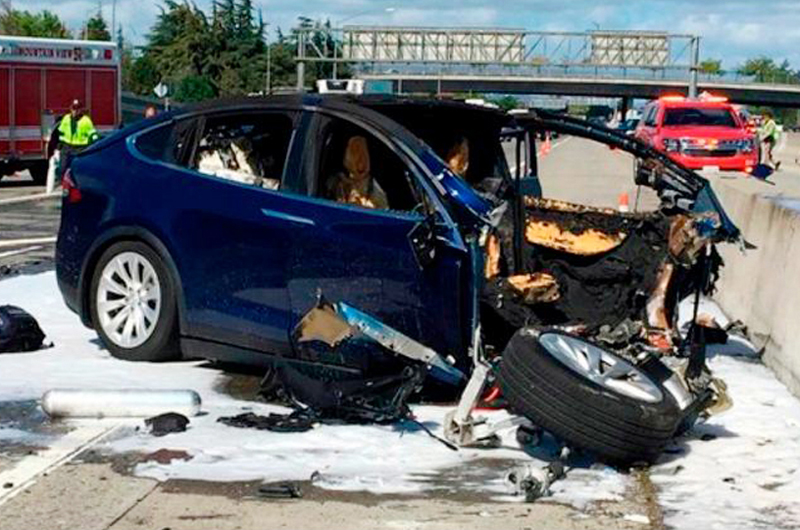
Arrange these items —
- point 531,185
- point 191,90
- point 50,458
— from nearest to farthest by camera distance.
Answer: point 50,458, point 531,185, point 191,90

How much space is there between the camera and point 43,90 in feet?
104

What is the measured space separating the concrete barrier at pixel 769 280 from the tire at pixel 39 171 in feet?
71.6

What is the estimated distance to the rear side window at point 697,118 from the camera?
100ft

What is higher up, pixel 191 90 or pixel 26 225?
pixel 191 90

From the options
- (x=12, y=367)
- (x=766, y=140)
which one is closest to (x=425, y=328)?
(x=12, y=367)

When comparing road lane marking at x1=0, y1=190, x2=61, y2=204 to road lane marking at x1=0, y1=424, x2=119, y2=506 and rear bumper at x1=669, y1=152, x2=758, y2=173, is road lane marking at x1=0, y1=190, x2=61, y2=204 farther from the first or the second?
road lane marking at x1=0, y1=424, x2=119, y2=506

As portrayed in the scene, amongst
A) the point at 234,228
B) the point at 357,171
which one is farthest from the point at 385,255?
the point at 234,228

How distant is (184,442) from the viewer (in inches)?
270

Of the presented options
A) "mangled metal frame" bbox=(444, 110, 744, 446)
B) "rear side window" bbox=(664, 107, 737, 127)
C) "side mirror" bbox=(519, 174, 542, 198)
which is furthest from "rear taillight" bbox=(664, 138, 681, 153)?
"mangled metal frame" bbox=(444, 110, 744, 446)

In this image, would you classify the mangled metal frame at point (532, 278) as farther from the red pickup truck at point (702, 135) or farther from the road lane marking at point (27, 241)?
the red pickup truck at point (702, 135)

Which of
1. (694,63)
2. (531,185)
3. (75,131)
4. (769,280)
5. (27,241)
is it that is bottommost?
(27,241)

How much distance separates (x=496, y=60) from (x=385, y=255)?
274 feet

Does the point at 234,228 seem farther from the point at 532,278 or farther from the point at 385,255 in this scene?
the point at 532,278

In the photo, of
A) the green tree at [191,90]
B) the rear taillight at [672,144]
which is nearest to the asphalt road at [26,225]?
the rear taillight at [672,144]
